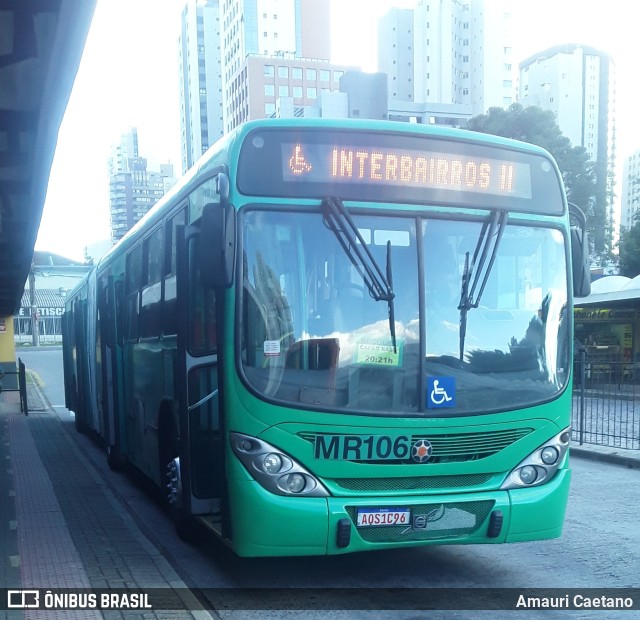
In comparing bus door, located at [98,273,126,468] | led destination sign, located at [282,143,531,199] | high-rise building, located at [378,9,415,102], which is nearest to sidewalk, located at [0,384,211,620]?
bus door, located at [98,273,126,468]

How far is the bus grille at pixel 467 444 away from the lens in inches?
211

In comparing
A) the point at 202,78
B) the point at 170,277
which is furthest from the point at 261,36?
the point at 170,277

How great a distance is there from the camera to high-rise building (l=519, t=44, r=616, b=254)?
408 feet

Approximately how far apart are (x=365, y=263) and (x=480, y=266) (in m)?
0.85

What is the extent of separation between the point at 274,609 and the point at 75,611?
1278 millimetres

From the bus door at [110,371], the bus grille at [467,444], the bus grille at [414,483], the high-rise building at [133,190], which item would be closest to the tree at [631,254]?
the bus door at [110,371]

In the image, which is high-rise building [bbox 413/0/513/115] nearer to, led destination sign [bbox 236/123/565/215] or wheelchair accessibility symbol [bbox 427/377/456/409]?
led destination sign [bbox 236/123/565/215]

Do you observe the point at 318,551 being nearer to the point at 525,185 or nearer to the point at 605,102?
the point at 525,185

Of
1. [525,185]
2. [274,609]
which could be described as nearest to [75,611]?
[274,609]

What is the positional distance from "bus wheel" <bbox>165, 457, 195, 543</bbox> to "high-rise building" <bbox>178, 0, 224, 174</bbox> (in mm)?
122594

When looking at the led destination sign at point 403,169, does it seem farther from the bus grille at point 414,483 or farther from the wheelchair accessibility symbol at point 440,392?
the bus grille at point 414,483

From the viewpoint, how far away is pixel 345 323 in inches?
209

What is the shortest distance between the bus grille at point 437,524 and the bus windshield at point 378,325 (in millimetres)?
623

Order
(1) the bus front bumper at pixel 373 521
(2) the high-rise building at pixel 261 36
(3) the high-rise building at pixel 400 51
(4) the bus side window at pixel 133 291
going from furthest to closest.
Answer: (3) the high-rise building at pixel 400 51, (2) the high-rise building at pixel 261 36, (4) the bus side window at pixel 133 291, (1) the bus front bumper at pixel 373 521
